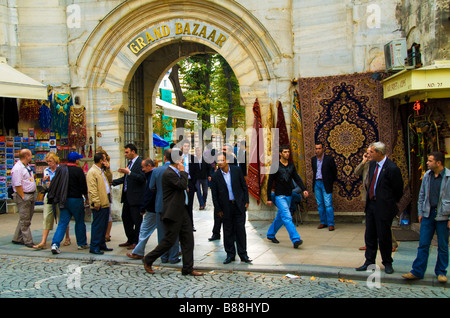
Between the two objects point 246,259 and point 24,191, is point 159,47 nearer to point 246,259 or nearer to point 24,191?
point 24,191

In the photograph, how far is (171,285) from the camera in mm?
6012

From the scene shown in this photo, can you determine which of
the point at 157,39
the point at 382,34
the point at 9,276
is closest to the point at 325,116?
the point at 382,34

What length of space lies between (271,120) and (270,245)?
10.4 ft

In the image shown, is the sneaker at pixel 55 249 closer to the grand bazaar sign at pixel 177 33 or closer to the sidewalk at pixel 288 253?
the sidewalk at pixel 288 253

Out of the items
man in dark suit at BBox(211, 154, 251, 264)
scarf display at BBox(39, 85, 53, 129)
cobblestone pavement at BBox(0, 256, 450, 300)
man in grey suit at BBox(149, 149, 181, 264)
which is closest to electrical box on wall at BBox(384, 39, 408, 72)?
man in dark suit at BBox(211, 154, 251, 264)

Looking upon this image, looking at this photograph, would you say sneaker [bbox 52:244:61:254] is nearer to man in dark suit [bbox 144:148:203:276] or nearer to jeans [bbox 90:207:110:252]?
jeans [bbox 90:207:110:252]

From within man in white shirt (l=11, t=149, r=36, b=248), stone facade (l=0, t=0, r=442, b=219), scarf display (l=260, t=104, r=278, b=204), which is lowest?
man in white shirt (l=11, t=149, r=36, b=248)

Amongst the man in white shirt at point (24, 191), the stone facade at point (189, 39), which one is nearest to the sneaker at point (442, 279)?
the stone facade at point (189, 39)

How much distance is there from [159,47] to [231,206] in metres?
5.71

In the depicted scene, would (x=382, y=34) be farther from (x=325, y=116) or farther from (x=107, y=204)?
(x=107, y=204)

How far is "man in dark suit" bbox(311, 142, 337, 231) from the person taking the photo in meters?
9.38

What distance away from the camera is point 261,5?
10414 millimetres

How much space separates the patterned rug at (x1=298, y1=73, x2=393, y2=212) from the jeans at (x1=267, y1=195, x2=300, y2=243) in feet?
6.46

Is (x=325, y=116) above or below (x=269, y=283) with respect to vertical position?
above
